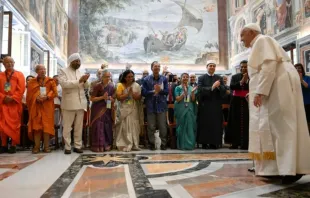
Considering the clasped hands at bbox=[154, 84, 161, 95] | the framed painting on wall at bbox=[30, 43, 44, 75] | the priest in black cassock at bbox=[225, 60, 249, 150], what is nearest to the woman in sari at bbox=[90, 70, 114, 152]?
the clasped hands at bbox=[154, 84, 161, 95]

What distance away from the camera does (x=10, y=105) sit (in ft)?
18.4

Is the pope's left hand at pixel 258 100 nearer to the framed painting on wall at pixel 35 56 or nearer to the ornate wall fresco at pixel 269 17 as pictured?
the ornate wall fresco at pixel 269 17

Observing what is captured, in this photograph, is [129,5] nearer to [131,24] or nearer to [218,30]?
[131,24]

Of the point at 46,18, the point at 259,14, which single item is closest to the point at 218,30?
the point at 259,14

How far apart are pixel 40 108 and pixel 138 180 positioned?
11.1 feet

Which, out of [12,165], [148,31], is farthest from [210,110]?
[148,31]

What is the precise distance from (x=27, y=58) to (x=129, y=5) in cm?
933

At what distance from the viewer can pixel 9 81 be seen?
565cm

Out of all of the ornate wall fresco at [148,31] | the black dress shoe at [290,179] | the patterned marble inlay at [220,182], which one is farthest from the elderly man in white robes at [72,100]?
the ornate wall fresco at [148,31]

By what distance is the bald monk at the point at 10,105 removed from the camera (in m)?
5.48

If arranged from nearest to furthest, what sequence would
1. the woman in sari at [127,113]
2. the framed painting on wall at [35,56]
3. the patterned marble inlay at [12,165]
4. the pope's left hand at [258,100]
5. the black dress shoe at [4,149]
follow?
the pope's left hand at [258,100]
the patterned marble inlay at [12,165]
the black dress shoe at [4,149]
the woman in sari at [127,113]
the framed painting on wall at [35,56]

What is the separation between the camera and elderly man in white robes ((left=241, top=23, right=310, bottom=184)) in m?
2.77

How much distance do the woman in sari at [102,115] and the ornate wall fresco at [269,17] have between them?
763 centimetres

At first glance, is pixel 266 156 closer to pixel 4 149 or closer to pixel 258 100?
pixel 258 100
